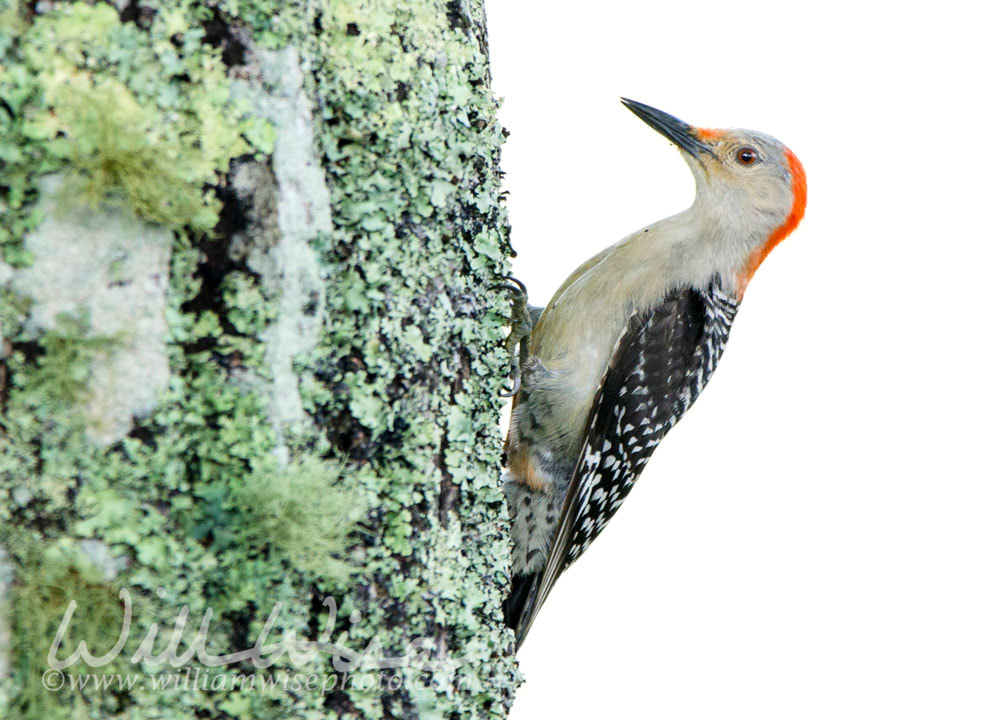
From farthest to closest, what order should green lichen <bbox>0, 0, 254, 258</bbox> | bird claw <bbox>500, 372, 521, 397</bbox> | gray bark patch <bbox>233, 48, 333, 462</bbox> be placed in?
bird claw <bbox>500, 372, 521, 397</bbox> < gray bark patch <bbox>233, 48, 333, 462</bbox> < green lichen <bbox>0, 0, 254, 258</bbox>

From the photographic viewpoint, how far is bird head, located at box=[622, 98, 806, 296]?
3668 millimetres

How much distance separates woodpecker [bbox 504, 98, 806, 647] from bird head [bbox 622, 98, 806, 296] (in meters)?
0.02

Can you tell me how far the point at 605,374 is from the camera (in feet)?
10.9

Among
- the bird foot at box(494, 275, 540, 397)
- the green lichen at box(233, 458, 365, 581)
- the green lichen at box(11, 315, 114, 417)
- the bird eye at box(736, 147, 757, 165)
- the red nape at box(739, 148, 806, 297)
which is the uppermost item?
the bird eye at box(736, 147, 757, 165)

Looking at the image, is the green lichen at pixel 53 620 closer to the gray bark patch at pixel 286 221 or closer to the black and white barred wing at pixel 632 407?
the gray bark patch at pixel 286 221

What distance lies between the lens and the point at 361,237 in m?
2.00

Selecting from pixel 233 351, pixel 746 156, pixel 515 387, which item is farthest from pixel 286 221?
pixel 746 156

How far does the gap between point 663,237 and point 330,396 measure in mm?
1952

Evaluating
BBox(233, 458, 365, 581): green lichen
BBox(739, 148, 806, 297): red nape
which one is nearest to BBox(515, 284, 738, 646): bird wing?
BBox(739, 148, 806, 297): red nape

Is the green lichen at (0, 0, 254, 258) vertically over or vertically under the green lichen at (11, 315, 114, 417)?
over

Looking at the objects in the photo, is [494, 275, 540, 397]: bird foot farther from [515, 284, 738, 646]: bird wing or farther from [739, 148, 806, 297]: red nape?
[739, 148, 806, 297]: red nape

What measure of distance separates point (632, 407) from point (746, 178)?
1.08 m

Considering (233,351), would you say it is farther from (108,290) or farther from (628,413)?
(628,413)

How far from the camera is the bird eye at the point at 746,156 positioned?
370 centimetres
